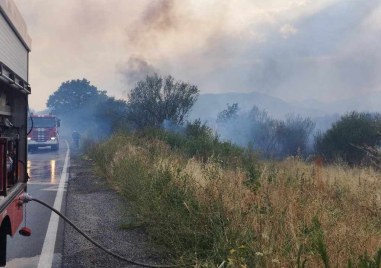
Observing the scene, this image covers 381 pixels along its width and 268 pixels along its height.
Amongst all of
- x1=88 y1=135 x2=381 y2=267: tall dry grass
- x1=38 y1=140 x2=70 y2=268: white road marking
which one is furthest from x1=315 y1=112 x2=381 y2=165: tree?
x1=38 y1=140 x2=70 y2=268: white road marking

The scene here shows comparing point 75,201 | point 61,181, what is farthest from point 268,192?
point 61,181

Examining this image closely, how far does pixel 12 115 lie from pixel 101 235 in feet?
8.17

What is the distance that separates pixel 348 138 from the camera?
25766 mm

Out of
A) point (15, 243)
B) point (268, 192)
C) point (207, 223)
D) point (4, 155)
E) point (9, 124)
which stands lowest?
point (15, 243)

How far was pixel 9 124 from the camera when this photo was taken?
4.93 meters

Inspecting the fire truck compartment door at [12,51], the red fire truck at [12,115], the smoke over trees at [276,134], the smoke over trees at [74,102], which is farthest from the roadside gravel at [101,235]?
the smoke over trees at [74,102]

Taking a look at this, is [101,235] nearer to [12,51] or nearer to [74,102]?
[12,51]

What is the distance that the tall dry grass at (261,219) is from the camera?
3.98m

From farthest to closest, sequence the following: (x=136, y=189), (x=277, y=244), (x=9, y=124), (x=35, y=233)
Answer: (x=136, y=189) < (x=35, y=233) < (x=9, y=124) < (x=277, y=244)

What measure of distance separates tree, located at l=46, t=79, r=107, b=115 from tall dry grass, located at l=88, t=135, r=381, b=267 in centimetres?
8457

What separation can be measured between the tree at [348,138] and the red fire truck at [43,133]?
690 inches

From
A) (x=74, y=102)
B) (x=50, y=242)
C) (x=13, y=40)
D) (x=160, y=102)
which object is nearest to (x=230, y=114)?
(x=160, y=102)

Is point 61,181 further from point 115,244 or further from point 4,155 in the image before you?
point 4,155

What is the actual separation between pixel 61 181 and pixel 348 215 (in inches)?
427
